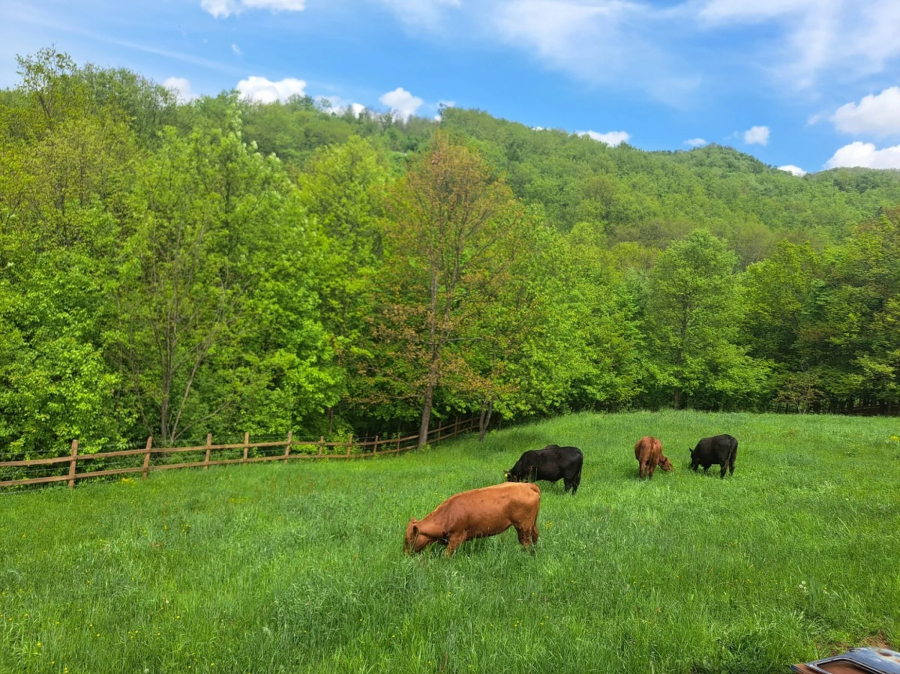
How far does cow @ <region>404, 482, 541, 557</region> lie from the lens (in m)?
6.88

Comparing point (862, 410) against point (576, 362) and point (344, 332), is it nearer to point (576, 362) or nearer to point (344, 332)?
point (576, 362)

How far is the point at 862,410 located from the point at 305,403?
1644 inches

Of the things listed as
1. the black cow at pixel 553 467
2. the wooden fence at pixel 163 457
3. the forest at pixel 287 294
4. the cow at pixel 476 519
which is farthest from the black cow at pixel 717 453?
the wooden fence at pixel 163 457

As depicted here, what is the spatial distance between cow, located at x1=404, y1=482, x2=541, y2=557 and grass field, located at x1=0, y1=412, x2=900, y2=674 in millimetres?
263

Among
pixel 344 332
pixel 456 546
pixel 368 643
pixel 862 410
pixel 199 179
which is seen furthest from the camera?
pixel 862 410

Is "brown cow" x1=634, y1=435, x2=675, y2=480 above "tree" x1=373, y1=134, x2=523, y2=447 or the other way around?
the other way around

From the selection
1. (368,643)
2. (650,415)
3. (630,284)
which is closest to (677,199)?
(630,284)

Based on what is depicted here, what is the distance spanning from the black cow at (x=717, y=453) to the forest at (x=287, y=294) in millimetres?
8084

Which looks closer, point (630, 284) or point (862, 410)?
point (862, 410)

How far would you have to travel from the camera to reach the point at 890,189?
334 feet

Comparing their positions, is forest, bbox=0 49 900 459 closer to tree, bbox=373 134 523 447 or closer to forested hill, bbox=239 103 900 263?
tree, bbox=373 134 523 447

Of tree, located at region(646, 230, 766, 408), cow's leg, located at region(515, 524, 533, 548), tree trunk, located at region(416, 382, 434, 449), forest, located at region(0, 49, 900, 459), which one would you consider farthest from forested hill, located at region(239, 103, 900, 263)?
cow's leg, located at region(515, 524, 533, 548)

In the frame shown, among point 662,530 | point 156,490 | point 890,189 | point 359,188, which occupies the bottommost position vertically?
point 156,490

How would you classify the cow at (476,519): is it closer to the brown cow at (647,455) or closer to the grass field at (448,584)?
the grass field at (448,584)
